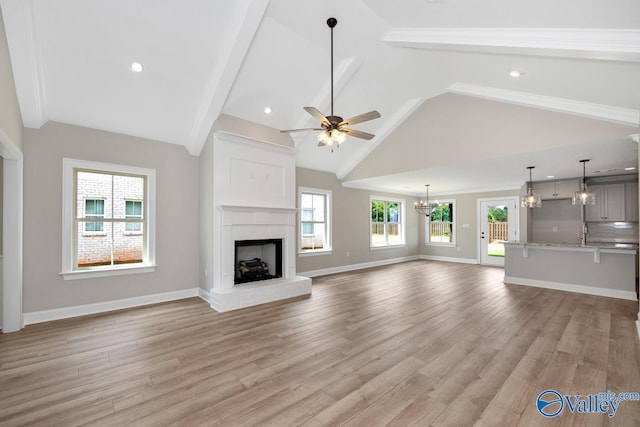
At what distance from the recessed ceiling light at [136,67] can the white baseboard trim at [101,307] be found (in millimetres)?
3339

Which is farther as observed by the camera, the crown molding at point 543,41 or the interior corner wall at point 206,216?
the interior corner wall at point 206,216

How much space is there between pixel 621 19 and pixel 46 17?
5.27m

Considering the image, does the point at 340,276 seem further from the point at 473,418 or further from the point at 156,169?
the point at 473,418

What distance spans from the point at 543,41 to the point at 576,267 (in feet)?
15.6

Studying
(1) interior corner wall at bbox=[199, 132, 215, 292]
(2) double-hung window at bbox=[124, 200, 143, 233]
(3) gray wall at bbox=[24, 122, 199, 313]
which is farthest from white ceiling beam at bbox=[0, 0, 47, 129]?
(1) interior corner wall at bbox=[199, 132, 215, 292]

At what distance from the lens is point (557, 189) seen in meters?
7.16

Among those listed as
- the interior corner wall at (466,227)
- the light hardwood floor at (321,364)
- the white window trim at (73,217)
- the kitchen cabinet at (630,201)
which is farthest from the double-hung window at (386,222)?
the white window trim at (73,217)

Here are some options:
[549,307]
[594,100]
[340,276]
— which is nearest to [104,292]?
[340,276]

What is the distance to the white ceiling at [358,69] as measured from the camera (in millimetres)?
2674

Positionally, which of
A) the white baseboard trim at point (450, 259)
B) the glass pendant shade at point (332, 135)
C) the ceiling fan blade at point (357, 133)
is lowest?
the white baseboard trim at point (450, 259)

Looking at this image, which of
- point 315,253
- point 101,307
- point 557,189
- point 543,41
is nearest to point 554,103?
point 543,41

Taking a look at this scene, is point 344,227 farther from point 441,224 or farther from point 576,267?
point 576,267

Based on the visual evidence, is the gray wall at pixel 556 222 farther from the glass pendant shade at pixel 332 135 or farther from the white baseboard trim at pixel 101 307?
the white baseboard trim at pixel 101 307

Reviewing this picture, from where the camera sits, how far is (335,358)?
2729 millimetres
